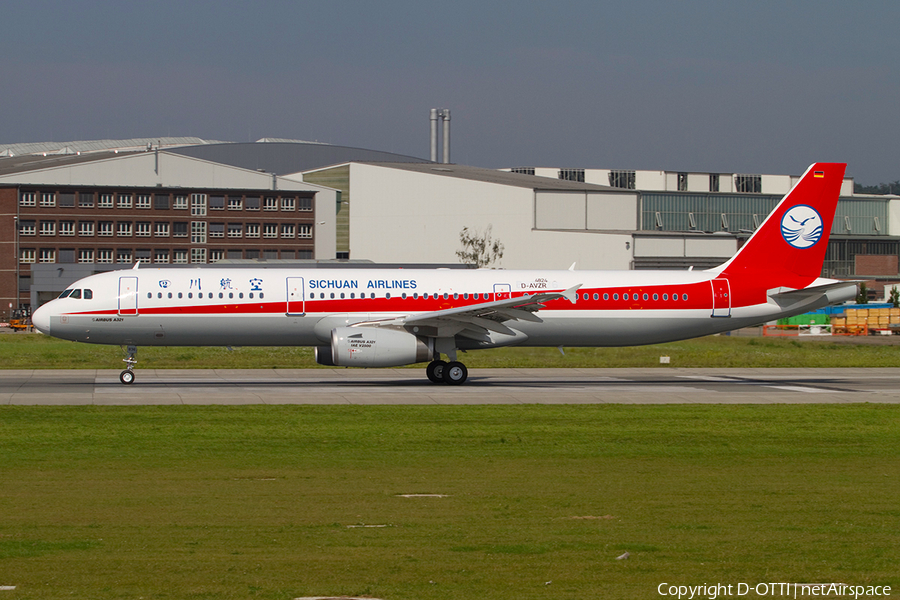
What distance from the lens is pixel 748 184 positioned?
426 feet

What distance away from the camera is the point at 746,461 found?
17672 millimetres

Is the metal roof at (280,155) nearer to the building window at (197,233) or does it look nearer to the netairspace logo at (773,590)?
the building window at (197,233)

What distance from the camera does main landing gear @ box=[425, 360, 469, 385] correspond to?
3394 cm

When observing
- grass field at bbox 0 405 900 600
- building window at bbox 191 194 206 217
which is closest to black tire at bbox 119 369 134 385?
grass field at bbox 0 405 900 600

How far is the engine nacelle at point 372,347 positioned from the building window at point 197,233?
8932 cm

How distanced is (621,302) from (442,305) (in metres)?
6.47

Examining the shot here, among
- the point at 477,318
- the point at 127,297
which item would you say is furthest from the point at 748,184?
the point at 127,297

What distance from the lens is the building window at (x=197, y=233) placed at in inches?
4626

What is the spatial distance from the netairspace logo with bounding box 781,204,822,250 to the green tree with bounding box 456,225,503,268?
206 feet

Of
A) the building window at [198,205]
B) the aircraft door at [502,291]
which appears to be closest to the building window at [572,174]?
the building window at [198,205]

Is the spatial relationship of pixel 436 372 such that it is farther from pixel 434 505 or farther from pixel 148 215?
pixel 148 215

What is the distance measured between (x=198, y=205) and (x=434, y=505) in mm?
109681

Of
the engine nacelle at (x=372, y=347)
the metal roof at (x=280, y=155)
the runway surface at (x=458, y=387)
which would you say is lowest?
the runway surface at (x=458, y=387)

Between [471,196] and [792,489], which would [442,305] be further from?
[471,196]
